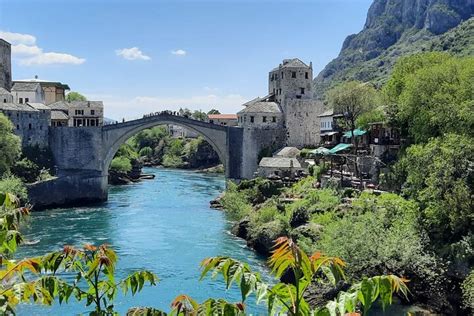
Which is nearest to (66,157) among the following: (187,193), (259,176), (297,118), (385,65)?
(187,193)

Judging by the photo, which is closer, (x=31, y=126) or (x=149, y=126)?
(x=31, y=126)

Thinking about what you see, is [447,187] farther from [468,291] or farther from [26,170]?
[26,170]

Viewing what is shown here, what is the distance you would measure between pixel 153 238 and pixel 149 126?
2588cm

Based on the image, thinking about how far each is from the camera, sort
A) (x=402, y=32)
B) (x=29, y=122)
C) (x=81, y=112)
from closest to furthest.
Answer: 1. (x=29, y=122)
2. (x=81, y=112)
3. (x=402, y=32)

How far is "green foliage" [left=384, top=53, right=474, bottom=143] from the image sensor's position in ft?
90.7

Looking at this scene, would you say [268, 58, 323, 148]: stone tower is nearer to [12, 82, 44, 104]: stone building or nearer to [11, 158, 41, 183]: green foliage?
[11, 158, 41, 183]: green foliage

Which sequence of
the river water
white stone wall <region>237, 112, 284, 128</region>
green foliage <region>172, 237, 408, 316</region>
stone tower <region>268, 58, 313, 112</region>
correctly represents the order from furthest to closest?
stone tower <region>268, 58, 313, 112</region>, white stone wall <region>237, 112, 284, 128</region>, the river water, green foliage <region>172, 237, 408, 316</region>

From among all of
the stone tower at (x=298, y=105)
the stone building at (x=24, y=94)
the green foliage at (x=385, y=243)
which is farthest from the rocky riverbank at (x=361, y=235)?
the stone building at (x=24, y=94)

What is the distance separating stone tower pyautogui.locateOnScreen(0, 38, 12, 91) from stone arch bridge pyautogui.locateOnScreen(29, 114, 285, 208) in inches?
786

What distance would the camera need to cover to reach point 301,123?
61250 millimetres

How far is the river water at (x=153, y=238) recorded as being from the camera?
25734 millimetres

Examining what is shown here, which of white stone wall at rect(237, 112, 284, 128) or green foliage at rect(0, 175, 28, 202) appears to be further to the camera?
white stone wall at rect(237, 112, 284, 128)

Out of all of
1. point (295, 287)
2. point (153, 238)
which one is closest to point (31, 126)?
point (153, 238)

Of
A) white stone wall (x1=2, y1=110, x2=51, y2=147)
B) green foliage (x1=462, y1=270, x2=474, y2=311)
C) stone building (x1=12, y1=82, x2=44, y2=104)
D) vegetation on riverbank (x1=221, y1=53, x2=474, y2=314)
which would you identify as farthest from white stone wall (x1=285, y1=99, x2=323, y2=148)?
green foliage (x1=462, y1=270, x2=474, y2=311)
